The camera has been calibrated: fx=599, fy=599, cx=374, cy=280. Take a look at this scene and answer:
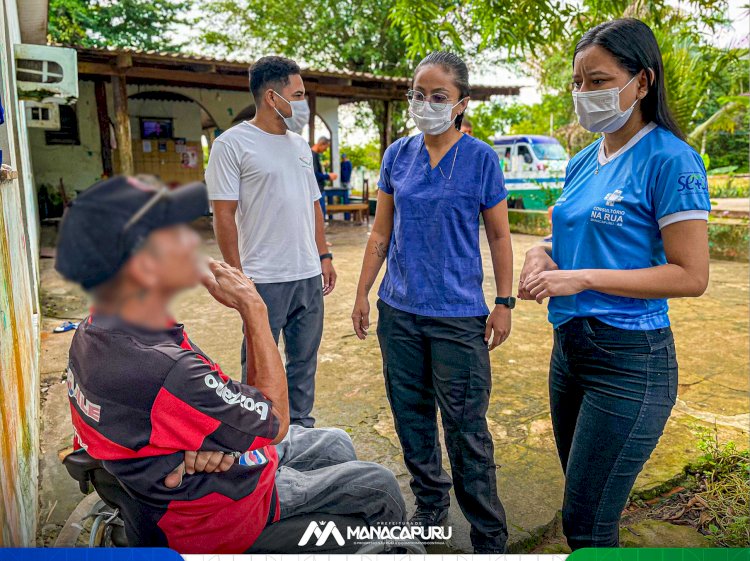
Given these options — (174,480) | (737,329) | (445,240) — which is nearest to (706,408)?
(737,329)

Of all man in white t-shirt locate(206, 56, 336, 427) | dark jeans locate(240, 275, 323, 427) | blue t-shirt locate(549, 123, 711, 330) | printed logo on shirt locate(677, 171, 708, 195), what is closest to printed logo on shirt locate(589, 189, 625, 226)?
blue t-shirt locate(549, 123, 711, 330)

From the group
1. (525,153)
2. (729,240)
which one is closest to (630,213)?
(729,240)

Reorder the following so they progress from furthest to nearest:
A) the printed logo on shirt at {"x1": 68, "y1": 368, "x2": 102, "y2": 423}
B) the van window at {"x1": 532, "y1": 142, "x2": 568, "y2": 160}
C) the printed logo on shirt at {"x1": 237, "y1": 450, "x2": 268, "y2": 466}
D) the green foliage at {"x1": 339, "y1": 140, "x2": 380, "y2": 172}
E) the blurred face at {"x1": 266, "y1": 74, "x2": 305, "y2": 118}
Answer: the green foliage at {"x1": 339, "y1": 140, "x2": 380, "y2": 172}, the van window at {"x1": 532, "y1": 142, "x2": 568, "y2": 160}, the blurred face at {"x1": 266, "y1": 74, "x2": 305, "y2": 118}, the printed logo on shirt at {"x1": 237, "y1": 450, "x2": 268, "y2": 466}, the printed logo on shirt at {"x1": 68, "y1": 368, "x2": 102, "y2": 423}

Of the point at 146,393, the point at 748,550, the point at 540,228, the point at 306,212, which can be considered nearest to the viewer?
the point at 748,550

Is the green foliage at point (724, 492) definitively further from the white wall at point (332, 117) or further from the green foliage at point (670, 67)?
the white wall at point (332, 117)

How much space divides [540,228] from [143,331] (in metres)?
9.53

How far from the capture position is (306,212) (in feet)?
7.67

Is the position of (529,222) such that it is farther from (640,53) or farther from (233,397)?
(233,397)

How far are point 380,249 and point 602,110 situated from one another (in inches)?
34.2

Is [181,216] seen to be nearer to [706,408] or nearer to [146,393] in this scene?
[146,393]

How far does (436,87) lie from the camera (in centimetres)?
168

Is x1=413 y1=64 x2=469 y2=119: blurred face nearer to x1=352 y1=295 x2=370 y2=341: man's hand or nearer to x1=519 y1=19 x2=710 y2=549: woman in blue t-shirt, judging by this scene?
x1=519 y1=19 x2=710 y2=549: woman in blue t-shirt

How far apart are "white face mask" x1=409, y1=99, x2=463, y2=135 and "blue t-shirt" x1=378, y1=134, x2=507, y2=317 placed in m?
0.07

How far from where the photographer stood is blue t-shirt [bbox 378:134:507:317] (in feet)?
5.55
